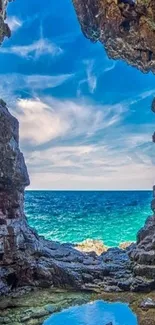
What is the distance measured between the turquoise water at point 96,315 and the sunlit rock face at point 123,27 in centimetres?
1567

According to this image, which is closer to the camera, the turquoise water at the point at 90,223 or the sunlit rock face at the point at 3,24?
the sunlit rock face at the point at 3,24

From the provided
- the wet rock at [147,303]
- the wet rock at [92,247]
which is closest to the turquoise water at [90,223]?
the wet rock at [92,247]

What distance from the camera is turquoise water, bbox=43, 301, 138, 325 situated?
13773mm

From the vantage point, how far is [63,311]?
1538cm

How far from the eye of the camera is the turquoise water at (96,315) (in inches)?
542

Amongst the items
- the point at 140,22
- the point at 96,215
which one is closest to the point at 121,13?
the point at 140,22

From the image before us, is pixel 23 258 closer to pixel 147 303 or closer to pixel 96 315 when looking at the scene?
pixel 96 315

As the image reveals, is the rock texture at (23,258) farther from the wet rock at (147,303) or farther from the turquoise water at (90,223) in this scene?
the turquoise water at (90,223)

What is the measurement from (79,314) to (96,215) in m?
73.6

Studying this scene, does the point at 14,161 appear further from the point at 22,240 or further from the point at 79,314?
the point at 79,314

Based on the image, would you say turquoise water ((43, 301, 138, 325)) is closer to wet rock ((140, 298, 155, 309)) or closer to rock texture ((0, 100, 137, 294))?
wet rock ((140, 298, 155, 309))

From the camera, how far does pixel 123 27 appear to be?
21.7 m

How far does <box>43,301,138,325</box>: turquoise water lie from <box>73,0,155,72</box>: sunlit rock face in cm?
1567

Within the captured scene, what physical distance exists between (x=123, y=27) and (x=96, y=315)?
17361 mm
